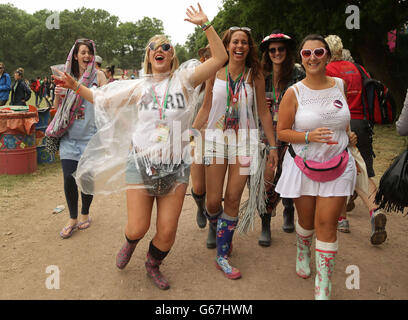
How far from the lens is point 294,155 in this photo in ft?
9.61

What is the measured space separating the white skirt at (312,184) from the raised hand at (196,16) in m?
1.26

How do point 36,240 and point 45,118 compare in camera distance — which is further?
point 45,118

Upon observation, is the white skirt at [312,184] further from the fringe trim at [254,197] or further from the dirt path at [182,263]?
the dirt path at [182,263]

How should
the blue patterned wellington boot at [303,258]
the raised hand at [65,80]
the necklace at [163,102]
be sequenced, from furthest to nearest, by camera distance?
the blue patterned wellington boot at [303,258] < the raised hand at [65,80] < the necklace at [163,102]

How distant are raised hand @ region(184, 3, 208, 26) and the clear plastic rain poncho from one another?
0.34m

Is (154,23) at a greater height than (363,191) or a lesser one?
greater

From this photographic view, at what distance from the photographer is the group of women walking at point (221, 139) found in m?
2.78

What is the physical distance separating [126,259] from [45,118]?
5271mm

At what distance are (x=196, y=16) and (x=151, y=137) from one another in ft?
3.21

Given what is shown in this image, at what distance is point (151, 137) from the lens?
2.88 meters

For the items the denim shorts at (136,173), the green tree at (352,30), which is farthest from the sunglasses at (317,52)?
the green tree at (352,30)

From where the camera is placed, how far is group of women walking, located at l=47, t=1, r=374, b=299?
2.78 m
